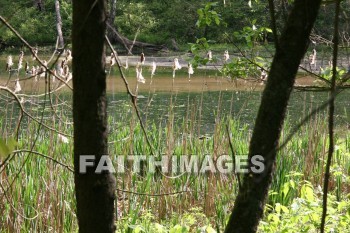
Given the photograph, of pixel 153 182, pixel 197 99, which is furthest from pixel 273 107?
pixel 197 99

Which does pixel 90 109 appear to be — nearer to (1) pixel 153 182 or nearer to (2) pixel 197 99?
(1) pixel 153 182

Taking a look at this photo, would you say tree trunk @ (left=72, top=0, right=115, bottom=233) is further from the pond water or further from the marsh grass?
the pond water

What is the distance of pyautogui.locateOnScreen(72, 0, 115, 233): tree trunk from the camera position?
867mm

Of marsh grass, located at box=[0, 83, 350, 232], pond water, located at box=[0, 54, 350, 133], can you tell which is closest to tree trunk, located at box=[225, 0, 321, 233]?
marsh grass, located at box=[0, 83, 350, 232]

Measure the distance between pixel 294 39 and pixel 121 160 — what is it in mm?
3070

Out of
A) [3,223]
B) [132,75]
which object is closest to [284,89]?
[3,223]

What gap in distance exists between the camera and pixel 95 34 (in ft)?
2.85

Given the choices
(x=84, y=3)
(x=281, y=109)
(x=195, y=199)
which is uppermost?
(x=84, y=3)

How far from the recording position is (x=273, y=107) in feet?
2.90

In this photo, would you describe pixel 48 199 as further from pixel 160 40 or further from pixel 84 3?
pixel 160 40

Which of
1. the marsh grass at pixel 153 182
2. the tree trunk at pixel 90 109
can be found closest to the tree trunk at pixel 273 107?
the tree trunk at pixel 90 109

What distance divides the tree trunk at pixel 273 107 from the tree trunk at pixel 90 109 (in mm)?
193

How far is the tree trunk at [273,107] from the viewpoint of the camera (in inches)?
34.0

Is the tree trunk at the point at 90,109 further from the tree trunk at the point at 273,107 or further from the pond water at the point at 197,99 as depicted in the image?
the pond water at the point at 197,99
